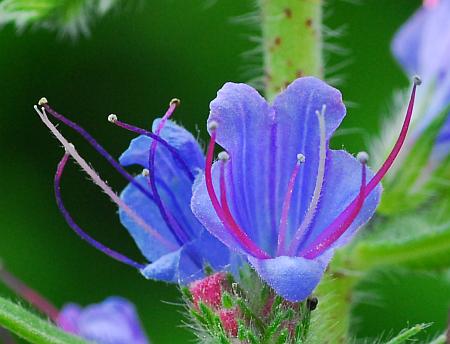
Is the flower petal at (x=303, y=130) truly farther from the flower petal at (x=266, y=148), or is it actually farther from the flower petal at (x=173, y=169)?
the flower petal at (x=173, y=169)

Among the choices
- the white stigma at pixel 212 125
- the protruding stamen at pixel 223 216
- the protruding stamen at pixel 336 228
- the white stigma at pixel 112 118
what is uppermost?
the white stigma at pixel 112 118

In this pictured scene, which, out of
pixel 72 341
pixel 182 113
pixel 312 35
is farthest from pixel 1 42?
pixel 72 341

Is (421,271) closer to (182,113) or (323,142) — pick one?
(323,142)

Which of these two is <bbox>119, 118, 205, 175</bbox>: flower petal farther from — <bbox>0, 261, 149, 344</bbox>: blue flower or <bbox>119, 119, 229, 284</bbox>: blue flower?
<bbox>0, 261, 149, 344</bbox>: blue flower

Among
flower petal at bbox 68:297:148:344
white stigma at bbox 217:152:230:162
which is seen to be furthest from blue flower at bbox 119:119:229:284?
flower petal at bbox 68:297:148:344

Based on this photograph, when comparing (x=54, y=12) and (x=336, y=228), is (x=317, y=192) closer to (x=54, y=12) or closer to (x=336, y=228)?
(x=336, y=228)

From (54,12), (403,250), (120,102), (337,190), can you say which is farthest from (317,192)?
(120,102)

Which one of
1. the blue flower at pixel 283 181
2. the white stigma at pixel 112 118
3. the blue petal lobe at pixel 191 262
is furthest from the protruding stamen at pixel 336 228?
the white stigma at pixel 112 118
